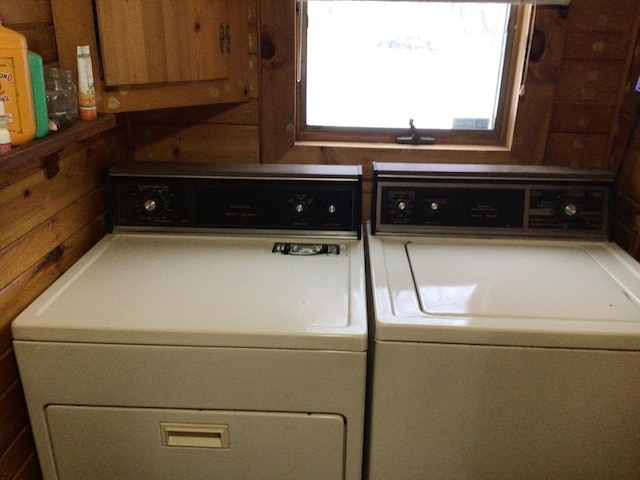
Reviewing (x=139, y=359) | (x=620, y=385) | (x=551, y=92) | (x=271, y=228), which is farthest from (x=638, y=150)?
(x=139, y=359)

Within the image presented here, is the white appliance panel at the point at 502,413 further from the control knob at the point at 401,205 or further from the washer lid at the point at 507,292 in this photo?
the control knob at the point at 401,205

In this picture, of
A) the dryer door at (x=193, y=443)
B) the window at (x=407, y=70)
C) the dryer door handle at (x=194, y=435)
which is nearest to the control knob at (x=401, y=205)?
the window at (x=407, y=70)

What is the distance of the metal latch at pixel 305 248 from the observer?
5.20 feet

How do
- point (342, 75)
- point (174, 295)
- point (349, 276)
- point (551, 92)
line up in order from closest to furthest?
1. point (174, 295)
2. point (349, 276)
3. point (551, 92)
4. point (342, 75)

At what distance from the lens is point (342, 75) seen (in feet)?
6.32

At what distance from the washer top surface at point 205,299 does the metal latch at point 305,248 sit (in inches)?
0.9

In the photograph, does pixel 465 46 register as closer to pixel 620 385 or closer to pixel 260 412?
pixel 620 385

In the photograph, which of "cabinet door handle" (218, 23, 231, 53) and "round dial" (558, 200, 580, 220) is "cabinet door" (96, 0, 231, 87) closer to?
"cabinet door handle" (218, 23, 231, 53)

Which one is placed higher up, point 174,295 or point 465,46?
point 465,46

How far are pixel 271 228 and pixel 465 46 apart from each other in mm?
913

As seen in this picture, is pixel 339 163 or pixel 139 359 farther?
pixel 339 163

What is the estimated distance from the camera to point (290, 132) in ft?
6.16

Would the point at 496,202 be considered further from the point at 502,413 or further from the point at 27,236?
the point at 27,236

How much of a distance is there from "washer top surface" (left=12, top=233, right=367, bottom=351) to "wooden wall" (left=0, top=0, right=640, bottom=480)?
14 centimetres
